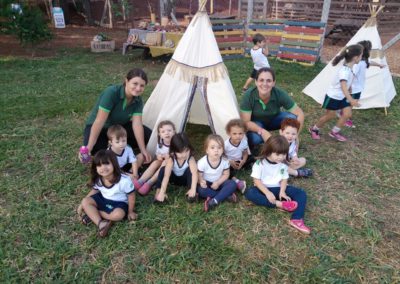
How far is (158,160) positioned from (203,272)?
1.43m

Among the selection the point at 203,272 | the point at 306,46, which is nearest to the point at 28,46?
the point at 306,46

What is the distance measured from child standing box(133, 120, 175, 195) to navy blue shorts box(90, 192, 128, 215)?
0.42 meters

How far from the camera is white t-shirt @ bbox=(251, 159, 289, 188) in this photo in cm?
332

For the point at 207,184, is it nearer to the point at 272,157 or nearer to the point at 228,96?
the point at 272,157

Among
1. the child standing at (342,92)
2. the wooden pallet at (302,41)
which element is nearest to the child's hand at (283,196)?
the child standing at (342,92)

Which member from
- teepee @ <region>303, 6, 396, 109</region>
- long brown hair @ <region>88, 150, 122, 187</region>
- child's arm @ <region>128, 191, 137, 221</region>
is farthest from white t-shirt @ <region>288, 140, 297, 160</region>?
teepee @ <region>303, 6, 396, 109</region>

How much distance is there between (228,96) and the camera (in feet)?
13.0

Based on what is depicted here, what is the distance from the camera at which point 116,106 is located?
3.73 meters

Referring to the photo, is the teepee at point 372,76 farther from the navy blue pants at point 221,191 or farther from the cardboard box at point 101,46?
the cardboard box at point 101,46

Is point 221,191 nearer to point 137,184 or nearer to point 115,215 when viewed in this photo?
point 137,184

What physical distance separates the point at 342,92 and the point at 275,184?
2138 mm

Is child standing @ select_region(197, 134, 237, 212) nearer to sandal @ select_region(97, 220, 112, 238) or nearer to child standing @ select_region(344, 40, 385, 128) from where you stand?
sandal @ select_region(97, 220, 112, 238)

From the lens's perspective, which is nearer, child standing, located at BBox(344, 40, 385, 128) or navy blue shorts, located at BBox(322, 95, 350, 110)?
navy blue shorts, located at BBox(322, 95, 350, 110)

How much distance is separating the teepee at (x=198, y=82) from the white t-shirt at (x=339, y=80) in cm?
167
